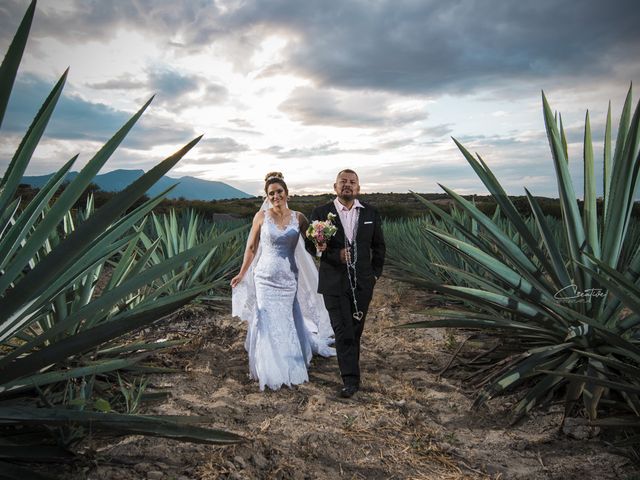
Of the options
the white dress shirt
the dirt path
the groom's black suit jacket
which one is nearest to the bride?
the dirt path

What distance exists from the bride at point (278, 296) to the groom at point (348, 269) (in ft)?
1.17

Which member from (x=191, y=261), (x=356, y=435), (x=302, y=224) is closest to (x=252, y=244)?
Result: (x=302, y=224)

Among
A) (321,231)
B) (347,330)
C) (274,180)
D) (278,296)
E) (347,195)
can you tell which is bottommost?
(347,330)

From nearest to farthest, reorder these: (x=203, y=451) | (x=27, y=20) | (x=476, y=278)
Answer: (x=27, y=20), (x=203, y=451), (x=476, y=278)

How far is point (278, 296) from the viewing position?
380 cm

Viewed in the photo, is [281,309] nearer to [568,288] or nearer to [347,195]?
[347,195]

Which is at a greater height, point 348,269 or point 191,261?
point 348,269

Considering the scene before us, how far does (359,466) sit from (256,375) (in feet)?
4.63

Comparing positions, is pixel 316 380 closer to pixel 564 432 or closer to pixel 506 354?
pixel 506 354

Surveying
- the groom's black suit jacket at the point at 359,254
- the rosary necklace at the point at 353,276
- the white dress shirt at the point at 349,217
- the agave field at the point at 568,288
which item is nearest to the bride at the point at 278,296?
the groom's black suit jacket at the point at 359,254

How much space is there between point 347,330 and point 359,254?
1.82 ft

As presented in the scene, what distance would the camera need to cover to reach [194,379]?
3443 mm

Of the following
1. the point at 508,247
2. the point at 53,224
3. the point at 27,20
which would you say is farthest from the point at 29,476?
the point at 508,247

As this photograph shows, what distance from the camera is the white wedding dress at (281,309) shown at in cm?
354
